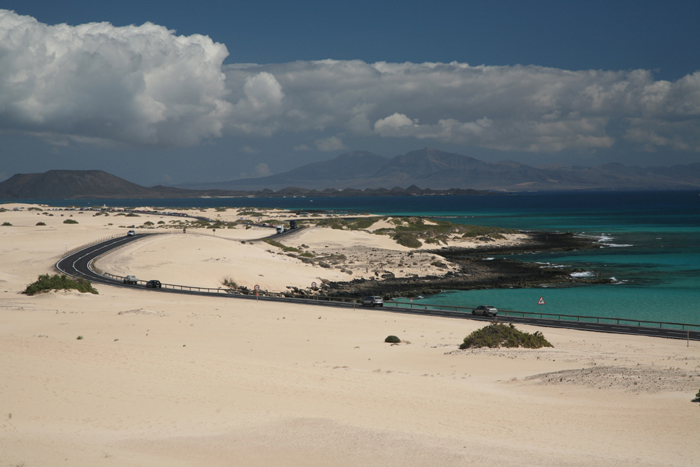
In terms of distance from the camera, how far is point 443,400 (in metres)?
19.0

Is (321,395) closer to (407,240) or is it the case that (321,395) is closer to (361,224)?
(407,240)

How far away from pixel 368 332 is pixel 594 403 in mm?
20304

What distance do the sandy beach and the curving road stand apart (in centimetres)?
311

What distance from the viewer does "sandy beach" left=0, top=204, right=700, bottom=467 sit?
1373 centimetres

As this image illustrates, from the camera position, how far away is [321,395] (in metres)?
19.4

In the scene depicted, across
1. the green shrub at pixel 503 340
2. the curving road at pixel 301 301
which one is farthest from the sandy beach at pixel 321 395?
the curving road at pixel 301 301

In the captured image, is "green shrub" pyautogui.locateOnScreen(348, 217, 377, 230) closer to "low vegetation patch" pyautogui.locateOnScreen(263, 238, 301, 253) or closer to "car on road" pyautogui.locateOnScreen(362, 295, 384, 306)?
"low vegetation patch" pyautogui.locateOnScreen(263, 238, 301, 253)

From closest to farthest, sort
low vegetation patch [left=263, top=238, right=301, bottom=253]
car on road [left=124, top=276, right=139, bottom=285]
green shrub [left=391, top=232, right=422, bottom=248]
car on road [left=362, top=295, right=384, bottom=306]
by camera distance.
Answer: car on road [left=362, top=295, right=384, bottom=306], car on road [left=124, top=276, right=139, bottom=285], low vegetation patch [left=263, top=238, right=301, bottom=253], green shrub [left=391, top=232, right=422, bottom=248]

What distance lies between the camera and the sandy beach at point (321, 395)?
45.0 feet

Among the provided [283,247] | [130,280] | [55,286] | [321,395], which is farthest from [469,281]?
[321,395]

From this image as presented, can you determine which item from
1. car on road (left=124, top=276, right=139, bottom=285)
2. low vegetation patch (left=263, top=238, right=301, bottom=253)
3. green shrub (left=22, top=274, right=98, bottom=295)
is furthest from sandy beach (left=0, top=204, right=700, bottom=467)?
low vegetation patch (left=263, top=238, right=301, bottom=253)

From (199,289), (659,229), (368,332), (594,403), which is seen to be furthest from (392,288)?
(659,229)

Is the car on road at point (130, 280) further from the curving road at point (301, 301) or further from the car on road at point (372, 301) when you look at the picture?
Answer: the car on road at point (372, 301)

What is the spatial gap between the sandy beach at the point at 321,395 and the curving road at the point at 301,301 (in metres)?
3.11
